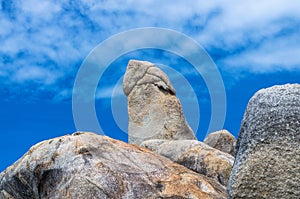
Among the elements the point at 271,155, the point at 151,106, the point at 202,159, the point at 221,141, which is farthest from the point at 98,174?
the point at 221,141

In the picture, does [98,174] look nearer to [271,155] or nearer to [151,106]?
[271,155]

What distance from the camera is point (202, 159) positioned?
52.6 ft

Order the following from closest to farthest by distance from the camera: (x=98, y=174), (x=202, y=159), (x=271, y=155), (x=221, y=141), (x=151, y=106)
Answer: (x=271, y=155)
(x=98, y=174)
(x=202, y=159)
(x=151, y=106)
(x=221, y=141)

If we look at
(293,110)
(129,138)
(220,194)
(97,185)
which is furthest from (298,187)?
(129,138)

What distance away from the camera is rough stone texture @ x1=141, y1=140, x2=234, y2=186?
618 inches

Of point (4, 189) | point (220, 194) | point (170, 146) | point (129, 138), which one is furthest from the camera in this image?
point (129, 138)

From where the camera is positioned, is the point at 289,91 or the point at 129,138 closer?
the point at 289,91

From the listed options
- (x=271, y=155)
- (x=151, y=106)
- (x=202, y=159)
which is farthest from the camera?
(x=151, y=106)

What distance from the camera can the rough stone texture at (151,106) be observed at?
79.5 feet

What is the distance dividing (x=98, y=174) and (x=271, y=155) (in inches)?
162

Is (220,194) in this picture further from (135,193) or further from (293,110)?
(293,110)

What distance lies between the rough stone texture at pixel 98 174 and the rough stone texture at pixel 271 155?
2.74 metres

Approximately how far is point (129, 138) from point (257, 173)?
15.2 metres

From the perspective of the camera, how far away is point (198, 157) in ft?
52.9
